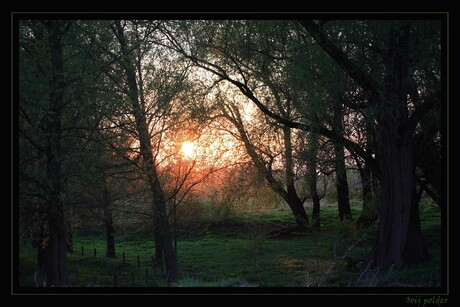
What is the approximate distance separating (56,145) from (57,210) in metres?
1.90

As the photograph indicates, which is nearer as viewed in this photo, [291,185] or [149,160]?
[149,160]

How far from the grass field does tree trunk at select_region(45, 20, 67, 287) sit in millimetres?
1033

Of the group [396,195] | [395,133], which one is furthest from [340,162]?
[395,133]

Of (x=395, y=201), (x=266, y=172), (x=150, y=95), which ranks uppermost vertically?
(x=150, y=95)

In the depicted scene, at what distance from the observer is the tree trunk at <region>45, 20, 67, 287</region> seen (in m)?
10.5

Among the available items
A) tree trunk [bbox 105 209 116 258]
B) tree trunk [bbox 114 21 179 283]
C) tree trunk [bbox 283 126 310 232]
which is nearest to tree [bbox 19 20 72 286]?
tree trunk [bbox 114 21 179 283]

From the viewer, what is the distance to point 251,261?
21.6 metres

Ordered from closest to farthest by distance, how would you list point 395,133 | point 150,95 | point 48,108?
point 48,108 → point 395,133 → point 150,95

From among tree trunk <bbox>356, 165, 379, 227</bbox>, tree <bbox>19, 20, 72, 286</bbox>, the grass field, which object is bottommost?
the grass field

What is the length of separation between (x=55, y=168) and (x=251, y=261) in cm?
1296

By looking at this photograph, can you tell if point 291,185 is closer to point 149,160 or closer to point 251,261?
point 251,261

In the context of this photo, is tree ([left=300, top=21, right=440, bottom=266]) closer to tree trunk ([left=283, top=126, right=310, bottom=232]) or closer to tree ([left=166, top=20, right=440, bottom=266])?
tree ([left=166, top=20, right=440, bottom=266])
